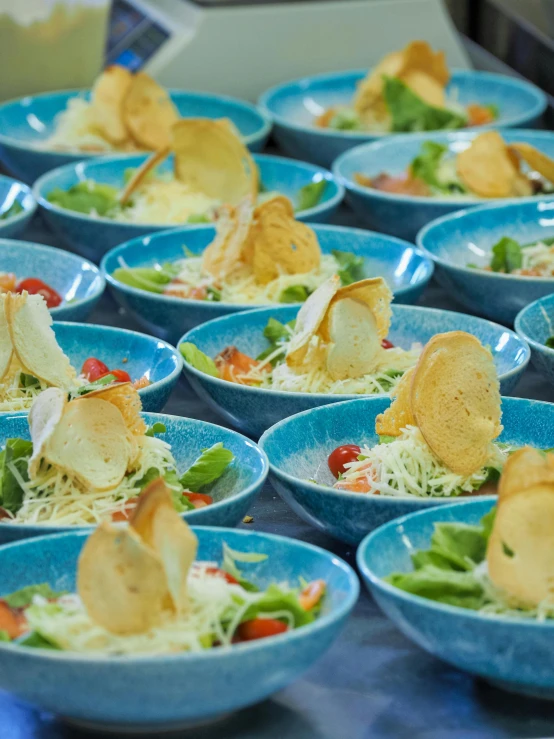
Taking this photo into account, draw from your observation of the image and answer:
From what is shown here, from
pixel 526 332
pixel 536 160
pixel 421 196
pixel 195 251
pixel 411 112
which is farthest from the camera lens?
pixel 411 112

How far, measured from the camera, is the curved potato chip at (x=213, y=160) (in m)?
3.43

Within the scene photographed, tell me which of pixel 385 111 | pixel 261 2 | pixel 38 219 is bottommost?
A: pixel 38 219

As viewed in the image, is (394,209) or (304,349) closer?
(304,349)

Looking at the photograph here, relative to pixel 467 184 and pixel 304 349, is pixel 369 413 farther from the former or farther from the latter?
pixel 467 184

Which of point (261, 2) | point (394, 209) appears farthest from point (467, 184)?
point (261, 2)

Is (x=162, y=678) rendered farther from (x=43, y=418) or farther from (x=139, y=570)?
(x=43, y=418)

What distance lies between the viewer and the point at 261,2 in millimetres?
4332

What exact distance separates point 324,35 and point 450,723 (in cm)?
342

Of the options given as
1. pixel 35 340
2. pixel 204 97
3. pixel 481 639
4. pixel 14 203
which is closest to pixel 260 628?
pixel 481 639

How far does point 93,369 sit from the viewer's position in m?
2.43

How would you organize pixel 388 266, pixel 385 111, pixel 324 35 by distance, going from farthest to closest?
1. pixel 324 35
2. pixel 385 111
3. pixel 388 266

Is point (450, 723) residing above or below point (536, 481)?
below

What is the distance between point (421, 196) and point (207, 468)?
1.71 meters

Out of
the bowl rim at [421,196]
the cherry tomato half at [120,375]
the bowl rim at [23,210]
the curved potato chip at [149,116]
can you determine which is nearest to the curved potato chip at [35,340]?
the cherry tomato half at [120,375]
